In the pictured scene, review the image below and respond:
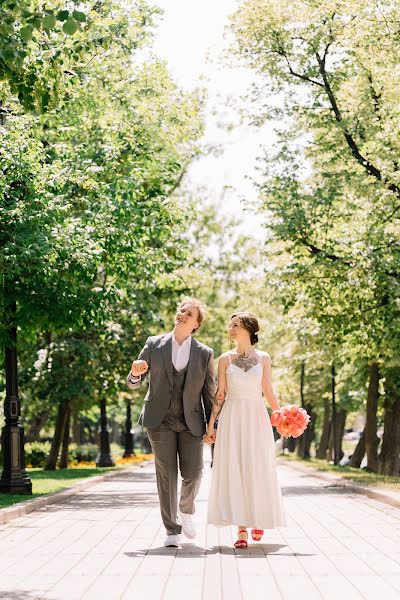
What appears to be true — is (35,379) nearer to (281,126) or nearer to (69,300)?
(281,126)

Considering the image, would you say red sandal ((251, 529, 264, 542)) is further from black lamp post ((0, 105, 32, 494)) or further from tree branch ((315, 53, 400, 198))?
tree branch ((315, 53, 400, 198))

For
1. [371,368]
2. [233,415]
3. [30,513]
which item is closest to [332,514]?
[30,513]

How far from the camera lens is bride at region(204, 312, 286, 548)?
11.5m

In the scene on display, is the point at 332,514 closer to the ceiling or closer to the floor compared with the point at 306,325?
closer to the floor

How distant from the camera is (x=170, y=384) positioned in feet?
37.7

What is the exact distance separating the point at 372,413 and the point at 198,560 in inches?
1045

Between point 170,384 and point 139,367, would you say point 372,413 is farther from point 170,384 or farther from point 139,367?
point 139,367

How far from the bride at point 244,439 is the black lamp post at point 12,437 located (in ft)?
34.6

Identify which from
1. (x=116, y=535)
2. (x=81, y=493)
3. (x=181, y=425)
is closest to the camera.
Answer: (x=181, y=425)

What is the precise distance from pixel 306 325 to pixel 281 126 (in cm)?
538

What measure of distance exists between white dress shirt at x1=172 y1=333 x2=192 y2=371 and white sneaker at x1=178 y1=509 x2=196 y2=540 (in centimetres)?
139

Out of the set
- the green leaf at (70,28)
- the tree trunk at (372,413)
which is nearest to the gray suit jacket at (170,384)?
the green leaf at (70,28)

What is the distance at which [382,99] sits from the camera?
28.8m

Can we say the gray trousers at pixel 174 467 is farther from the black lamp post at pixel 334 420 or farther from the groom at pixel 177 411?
the black lamp post at pixel 334 420
